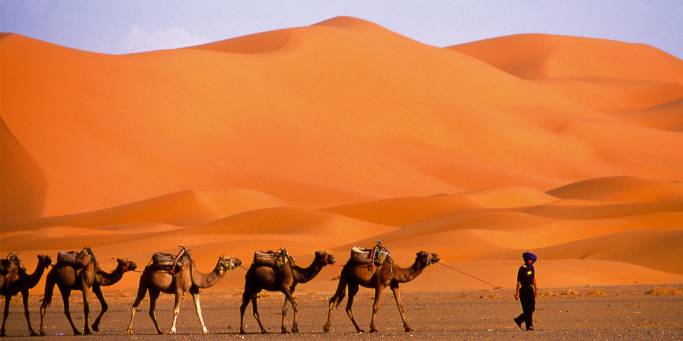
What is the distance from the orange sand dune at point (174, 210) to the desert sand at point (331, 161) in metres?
0.17

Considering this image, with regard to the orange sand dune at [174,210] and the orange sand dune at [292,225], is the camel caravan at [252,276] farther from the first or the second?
the orange sand dune at [174,210]

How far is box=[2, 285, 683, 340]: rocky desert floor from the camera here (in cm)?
1956

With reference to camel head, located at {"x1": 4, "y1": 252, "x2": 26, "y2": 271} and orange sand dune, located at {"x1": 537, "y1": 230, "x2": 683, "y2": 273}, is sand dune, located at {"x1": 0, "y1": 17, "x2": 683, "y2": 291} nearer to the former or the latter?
orange sand dune, located at {"x1": 537, "y1": 230, "x2": 683, "y2": 273}

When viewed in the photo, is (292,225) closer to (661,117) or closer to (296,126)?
(296,126)

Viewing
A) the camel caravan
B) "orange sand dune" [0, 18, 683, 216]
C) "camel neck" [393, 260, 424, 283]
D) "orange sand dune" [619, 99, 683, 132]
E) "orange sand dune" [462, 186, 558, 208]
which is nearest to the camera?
the camel caravan

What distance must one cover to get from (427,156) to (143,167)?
72.8ft

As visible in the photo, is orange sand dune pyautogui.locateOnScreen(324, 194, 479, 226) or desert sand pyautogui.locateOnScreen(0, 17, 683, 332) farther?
orange sand dune pyautogui.locateOnScreen(324, 194, 479, 226)

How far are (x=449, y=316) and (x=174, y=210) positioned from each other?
A: 4536 cm

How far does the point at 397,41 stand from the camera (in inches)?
4476

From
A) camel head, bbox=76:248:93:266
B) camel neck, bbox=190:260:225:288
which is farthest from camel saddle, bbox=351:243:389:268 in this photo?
camel head, bbox=76:248:93:266

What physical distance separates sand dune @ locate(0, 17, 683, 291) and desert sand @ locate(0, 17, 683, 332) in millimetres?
167

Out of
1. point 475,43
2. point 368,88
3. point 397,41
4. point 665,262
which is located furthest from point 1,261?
point 475,43

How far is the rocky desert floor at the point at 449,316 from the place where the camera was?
19.6m

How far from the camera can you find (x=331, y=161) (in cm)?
8469
